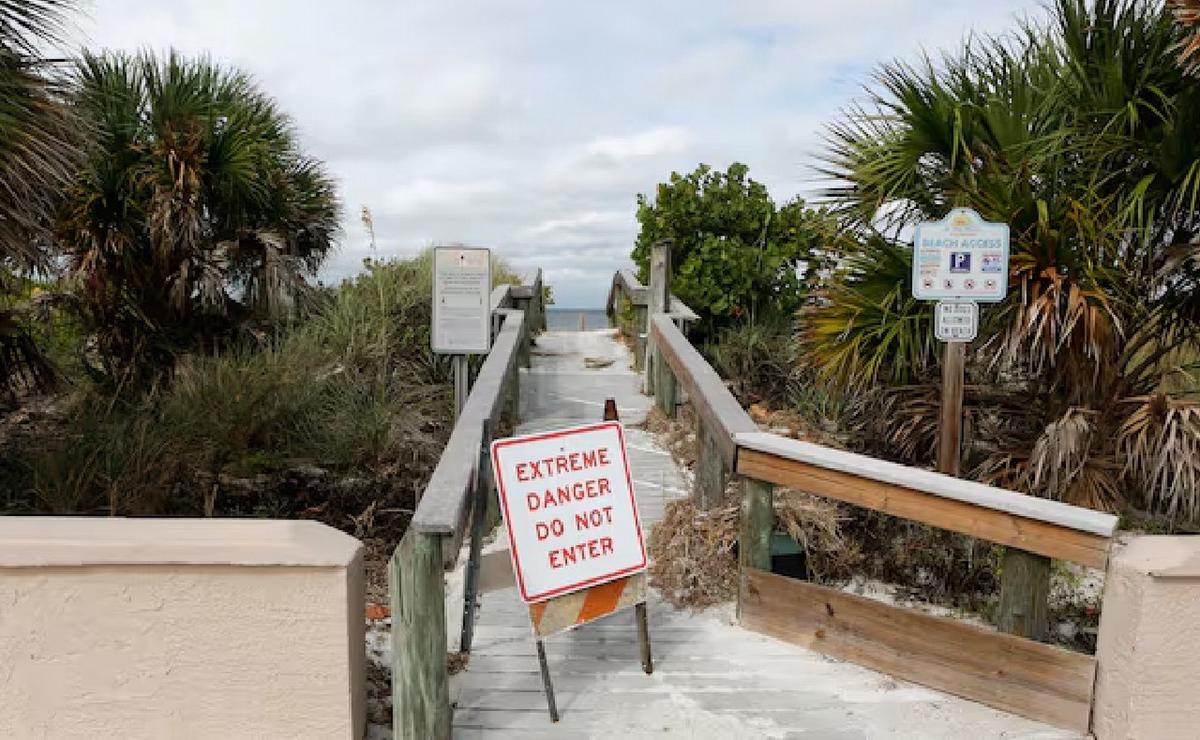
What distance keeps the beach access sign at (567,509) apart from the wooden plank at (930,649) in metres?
0.86

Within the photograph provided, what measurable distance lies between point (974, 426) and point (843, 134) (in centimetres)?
242

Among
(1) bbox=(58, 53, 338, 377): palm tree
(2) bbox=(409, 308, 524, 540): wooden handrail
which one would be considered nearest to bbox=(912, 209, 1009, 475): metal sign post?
(2) bbox=(409, 308, 524, 540): wooden handrail

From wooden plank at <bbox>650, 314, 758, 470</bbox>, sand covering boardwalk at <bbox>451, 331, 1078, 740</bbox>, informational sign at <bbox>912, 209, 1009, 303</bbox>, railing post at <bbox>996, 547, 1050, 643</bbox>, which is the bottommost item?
sand covering boardwalk at <bbox>451, 331, 1078, 740</bbox>

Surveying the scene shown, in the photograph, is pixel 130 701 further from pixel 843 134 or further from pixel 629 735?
pixel 843 134

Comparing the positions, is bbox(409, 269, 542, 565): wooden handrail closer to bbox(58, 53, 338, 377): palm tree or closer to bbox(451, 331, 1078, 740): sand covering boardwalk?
bbox(451, 331, 1078, 740): sand covering boardwalk

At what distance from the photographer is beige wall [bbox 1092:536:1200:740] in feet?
10.8

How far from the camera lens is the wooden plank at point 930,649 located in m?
3.62

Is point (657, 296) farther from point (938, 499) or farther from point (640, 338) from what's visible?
Result: point (938, 499)

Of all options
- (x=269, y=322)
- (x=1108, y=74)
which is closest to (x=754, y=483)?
(x=1108, y=74)

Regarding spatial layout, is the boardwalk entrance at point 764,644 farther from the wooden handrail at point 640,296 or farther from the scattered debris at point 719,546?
the wooden handrail at point 640,296

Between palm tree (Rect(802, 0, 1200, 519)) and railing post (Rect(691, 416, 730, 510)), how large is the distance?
57.4 inches

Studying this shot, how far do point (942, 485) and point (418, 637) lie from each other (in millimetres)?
2263

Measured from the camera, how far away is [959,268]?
211 inches

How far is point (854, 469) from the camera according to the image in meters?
4.09
